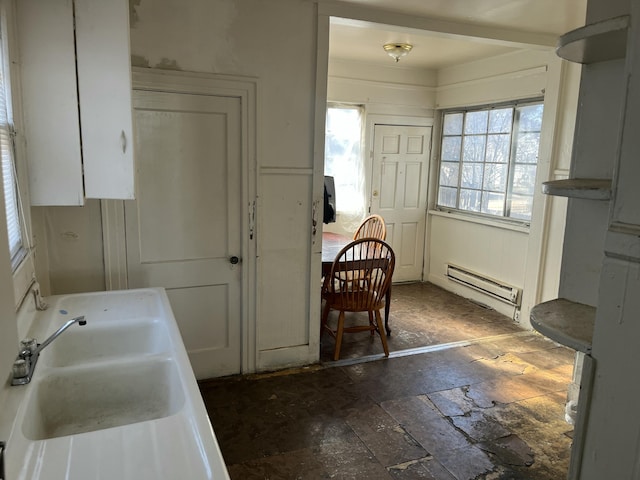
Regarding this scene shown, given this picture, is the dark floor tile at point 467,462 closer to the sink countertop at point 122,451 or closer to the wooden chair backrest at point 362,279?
the wooden chair backrest at point 362,279

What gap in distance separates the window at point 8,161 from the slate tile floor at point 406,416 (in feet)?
4.76

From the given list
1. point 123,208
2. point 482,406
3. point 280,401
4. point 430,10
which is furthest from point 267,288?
point 430,10

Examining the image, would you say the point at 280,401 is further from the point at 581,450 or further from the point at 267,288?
the point at 581,450

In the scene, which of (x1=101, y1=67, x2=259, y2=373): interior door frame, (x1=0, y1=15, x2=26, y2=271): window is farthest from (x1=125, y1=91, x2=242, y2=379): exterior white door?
(x1=0, y1=15, x2=26, y2=271): window

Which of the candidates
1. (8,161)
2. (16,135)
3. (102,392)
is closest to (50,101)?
(16,135)

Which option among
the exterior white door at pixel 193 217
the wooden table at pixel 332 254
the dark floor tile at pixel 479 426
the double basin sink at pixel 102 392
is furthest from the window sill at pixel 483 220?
the double basin sink at pixel 102 392

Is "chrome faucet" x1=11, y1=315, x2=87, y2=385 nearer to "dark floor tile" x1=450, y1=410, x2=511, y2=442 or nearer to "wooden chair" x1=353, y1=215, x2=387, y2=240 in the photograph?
"dark floor tile" x1=450, y1=410, x2=511, y2=442

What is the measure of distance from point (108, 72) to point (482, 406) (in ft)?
8.98

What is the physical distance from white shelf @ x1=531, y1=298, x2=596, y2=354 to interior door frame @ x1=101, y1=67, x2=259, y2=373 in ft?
6.61

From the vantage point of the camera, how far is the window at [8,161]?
5.46ft

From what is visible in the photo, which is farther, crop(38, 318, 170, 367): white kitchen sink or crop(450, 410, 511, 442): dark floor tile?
crop(450, 410, 511, 442): dark floor tile

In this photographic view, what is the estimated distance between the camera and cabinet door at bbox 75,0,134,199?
186cm

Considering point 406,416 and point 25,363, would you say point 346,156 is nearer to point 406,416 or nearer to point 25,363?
point 406,416

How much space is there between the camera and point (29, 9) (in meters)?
1.78
